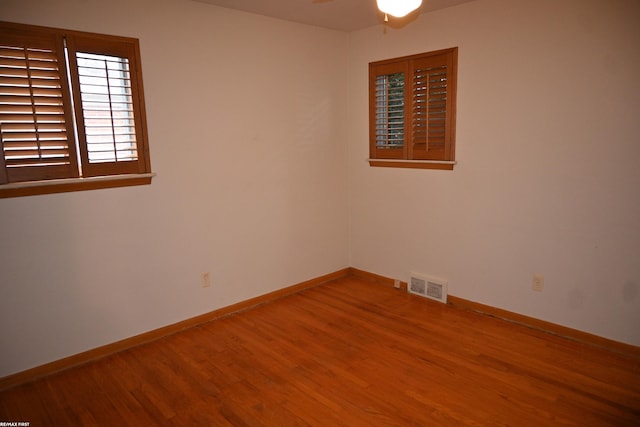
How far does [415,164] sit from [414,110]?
47cm

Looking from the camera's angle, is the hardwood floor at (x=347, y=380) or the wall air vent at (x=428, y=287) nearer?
the hardwood floor at (x=347, y=380)

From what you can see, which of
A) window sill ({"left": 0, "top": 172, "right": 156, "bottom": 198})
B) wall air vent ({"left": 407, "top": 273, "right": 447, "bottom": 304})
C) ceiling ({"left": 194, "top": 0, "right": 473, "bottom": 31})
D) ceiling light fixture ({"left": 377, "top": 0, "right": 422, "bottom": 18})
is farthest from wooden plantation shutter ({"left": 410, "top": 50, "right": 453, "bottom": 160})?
window sill ({"left": 0, "top": 172, "right": 156, "bottom": 198})

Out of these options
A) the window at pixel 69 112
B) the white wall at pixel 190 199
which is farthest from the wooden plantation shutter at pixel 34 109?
the white wall at pixel 190 199

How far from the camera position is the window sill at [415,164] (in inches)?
143

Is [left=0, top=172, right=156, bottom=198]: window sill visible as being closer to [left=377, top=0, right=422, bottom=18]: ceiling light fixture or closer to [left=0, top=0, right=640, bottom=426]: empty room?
[left=0, top=0, right=640, bottom=426]: empty room

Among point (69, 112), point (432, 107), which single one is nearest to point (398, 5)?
point (432, 107)

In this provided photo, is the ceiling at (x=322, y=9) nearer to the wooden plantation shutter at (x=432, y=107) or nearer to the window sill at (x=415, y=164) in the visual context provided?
the wooden plantation shutter at (x=432, y=107)

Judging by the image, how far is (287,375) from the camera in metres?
2.74

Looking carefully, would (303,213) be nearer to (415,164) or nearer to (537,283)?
(415,164)

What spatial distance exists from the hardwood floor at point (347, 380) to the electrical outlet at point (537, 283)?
1.05 feet

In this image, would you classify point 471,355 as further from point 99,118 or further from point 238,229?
point 99,118

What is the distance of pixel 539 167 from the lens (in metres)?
3.12

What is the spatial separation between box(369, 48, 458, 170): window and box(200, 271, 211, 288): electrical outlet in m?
1.90

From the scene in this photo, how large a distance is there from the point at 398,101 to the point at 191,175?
1934 millimetres
